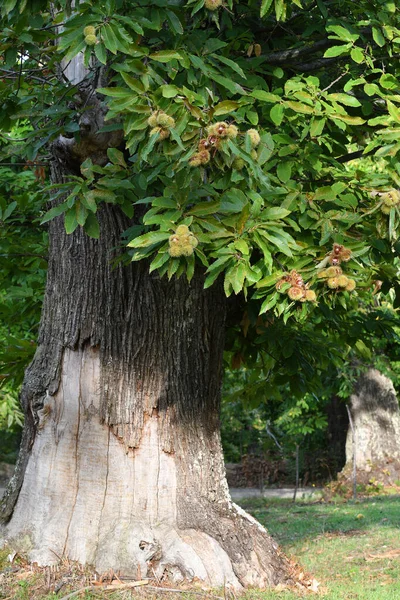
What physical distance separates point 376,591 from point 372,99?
351cm

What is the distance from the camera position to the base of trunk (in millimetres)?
5453

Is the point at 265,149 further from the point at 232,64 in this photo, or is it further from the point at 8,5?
the point at 8,5

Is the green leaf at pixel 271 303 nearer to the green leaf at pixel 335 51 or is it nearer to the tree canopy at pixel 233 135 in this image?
the tree canopy at pixel 233 135

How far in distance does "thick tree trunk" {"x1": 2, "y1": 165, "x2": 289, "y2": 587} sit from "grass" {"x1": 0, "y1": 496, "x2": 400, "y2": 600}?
221 millimetres

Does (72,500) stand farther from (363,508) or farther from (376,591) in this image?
(363,508)

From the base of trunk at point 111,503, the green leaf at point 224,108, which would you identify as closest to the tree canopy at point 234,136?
the green leaf at point 224,108

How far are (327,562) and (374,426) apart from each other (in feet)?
33.8

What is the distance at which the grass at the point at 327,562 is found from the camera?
519 cm

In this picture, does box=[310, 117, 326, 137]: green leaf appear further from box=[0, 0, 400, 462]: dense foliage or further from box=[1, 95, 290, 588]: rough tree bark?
box=[1, 95, 290, 588]: rough tree bark

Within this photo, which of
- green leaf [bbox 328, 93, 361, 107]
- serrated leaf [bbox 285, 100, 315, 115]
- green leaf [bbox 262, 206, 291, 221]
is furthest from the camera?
green leaf [bbox 328, 93, 361, 107]

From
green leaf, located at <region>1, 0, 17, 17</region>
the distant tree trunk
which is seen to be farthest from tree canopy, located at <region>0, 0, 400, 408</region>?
the distant tree trunk

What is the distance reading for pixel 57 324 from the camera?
5.85 meters

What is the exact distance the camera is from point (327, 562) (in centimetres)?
705

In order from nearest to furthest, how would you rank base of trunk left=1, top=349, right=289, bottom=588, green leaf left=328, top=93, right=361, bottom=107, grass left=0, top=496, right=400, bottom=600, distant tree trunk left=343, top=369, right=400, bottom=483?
green leaf left=328, top=93, right=361, bottom=107 → grass left=0, top=496, right=400, bottom=600 → base of trunk left=1, top=349, right=289, bottom=588 → distant tree trunk left=343, top=369, right=400, bottom=483
